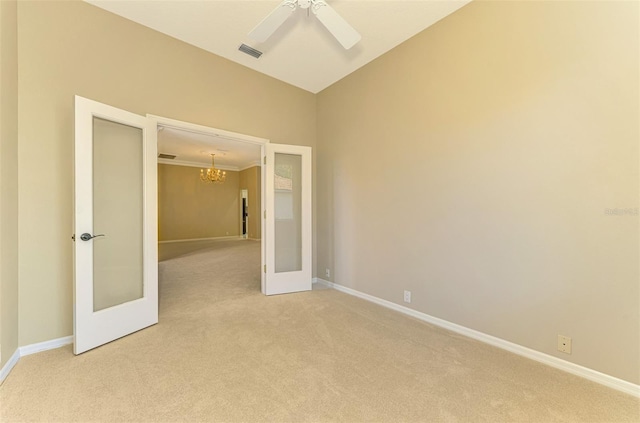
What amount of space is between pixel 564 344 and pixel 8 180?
4.26 meters

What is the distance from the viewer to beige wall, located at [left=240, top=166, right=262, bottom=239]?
9.55 metres

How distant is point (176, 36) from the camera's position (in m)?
2.86

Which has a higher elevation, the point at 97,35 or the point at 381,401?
the point at 97,35

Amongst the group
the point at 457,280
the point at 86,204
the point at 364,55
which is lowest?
the point at 457,280

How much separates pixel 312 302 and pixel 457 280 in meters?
1.70

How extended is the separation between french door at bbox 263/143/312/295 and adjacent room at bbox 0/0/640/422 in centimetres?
40

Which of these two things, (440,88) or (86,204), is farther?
(440,88)

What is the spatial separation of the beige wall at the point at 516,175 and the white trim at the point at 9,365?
10.6 ft

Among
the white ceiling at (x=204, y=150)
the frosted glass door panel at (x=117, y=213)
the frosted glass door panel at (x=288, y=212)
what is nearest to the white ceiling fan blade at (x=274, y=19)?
the frosted glass door panel at (x=117, y=213)

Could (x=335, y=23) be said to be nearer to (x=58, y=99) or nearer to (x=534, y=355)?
(x=58, y=99)

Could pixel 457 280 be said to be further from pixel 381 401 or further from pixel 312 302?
pixel 312 302

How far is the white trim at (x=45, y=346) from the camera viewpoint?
6.73 feet

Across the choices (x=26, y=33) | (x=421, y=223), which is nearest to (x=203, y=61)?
(x=26, y=33)

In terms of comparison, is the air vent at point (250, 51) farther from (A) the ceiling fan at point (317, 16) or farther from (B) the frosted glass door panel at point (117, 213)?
(B) the frosted glass door panel at point (117, 213)
